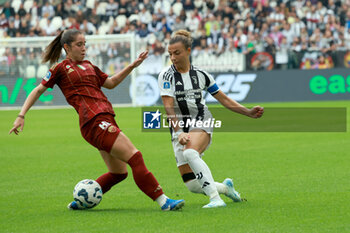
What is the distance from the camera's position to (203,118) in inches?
280

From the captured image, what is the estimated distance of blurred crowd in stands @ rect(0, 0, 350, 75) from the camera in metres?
26.7

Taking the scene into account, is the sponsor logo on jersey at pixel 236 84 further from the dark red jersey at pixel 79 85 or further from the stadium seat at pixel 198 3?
the dark red jersey at pixel 79 85

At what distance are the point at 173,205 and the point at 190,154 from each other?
1.79 ft

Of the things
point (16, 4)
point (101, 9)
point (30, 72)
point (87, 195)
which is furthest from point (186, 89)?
point (16, 4)

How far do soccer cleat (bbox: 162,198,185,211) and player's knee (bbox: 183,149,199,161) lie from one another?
1.48ft

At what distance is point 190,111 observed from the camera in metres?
7.10

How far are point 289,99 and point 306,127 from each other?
9.16 metres

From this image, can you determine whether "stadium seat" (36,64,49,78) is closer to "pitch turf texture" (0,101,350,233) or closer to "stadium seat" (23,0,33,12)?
"stadium seat" (23,0,33,12)

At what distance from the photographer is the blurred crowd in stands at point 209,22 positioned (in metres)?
26.7

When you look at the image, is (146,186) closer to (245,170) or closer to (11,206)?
(11,206)

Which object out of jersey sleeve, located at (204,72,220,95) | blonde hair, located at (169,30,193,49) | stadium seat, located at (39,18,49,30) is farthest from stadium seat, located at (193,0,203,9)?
blonde hair, located at (169,30,193,49)

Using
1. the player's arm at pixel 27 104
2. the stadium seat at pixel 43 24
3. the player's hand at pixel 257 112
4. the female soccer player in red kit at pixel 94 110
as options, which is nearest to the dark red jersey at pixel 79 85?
the female soccer player in red kit at pixel 94 110

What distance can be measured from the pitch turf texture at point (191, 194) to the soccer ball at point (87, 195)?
100 mm

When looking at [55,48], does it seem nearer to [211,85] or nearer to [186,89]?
[186,89]
